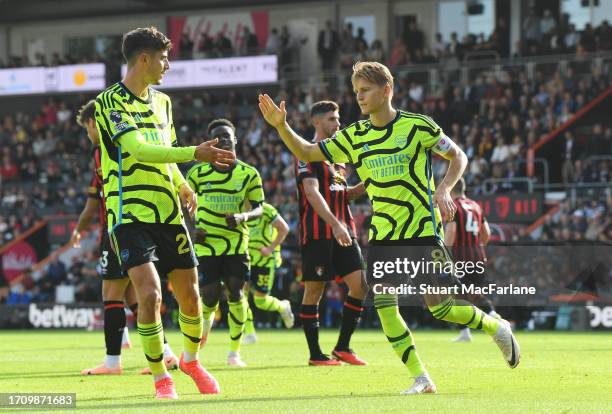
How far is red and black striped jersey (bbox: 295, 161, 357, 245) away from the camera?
38.5 ft

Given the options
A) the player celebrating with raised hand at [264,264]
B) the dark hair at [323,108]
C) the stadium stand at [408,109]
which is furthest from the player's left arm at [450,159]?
the stadium stand at [408,109]

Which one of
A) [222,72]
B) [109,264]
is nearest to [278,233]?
[109,264]

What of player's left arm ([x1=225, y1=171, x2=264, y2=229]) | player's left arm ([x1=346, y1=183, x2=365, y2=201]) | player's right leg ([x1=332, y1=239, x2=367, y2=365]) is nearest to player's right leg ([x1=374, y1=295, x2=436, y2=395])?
player's left arm ([x1=346, y1=183, x2=365, y2=201])

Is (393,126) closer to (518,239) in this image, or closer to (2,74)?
(518,239)

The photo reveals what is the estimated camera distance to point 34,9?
45188 millimetres

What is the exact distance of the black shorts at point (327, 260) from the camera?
12.0m

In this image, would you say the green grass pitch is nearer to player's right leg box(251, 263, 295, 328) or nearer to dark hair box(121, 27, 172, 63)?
player's right leg box(251, 263, 295, 328)

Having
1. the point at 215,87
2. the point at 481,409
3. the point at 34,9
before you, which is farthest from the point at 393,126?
the point at 34,9

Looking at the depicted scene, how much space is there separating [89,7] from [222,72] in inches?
390

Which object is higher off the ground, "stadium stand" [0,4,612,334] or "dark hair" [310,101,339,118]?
"dark hair" [310,101,339,118]

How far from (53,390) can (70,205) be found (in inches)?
997

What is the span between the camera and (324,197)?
1191cm

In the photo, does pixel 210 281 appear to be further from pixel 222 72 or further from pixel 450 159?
pixel 222 72

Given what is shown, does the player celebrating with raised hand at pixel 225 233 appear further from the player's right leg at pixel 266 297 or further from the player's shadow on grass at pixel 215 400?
the player's right leg at pixel 266 297
